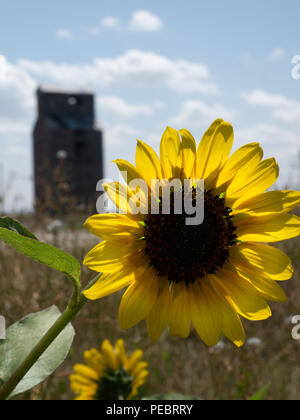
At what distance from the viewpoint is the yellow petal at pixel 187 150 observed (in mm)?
711

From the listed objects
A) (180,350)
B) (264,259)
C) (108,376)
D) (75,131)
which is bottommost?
(180,350)

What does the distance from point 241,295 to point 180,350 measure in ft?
5.09

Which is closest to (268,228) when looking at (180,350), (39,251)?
(39,251)

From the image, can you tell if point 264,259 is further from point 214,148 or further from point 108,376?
point 108,376

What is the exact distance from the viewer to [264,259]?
0.73m

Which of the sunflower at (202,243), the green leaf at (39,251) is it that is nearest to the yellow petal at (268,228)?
the sunflower at (202,243)

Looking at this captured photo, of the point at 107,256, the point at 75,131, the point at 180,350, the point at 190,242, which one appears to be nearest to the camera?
the point at 107,256

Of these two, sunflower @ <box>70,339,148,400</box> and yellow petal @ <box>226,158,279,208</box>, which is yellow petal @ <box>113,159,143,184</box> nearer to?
yellow petal @ <box>226,158,279,208</box>

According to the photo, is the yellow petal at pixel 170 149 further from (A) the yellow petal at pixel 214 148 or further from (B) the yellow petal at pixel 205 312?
(B) the yellow petal at pixel 205 312

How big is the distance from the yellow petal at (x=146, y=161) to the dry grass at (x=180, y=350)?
83cm

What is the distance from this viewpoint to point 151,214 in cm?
77

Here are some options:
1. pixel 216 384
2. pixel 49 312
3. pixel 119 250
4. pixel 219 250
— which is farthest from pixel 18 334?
pixel 216 384
